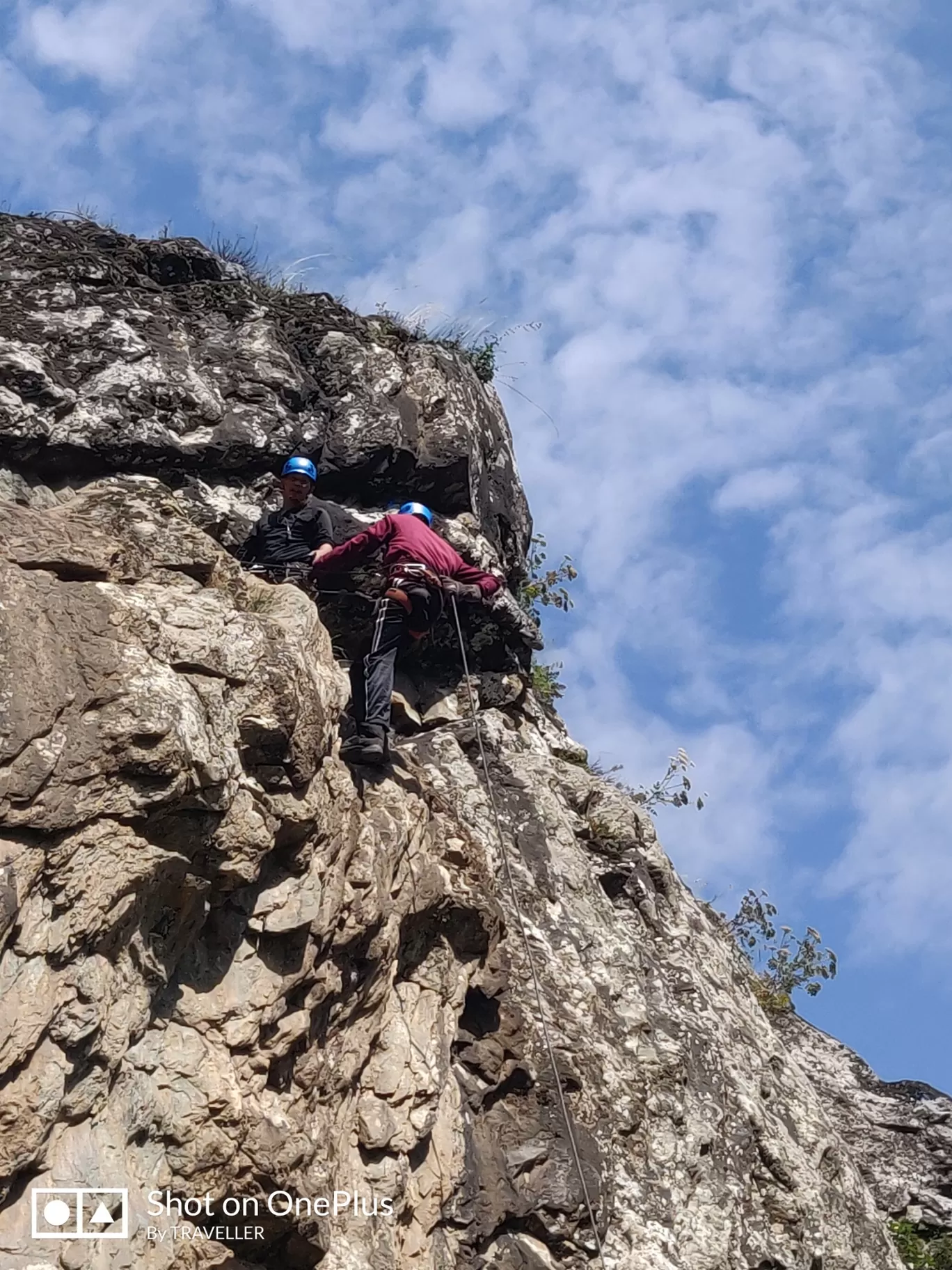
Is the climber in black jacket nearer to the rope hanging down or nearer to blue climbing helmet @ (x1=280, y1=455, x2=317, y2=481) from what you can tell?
blue climbing helmet @ (x1=280, y1=455, x2=317, y2=481)

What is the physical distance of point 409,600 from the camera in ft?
34.9

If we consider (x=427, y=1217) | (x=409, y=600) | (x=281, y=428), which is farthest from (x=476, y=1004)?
(x=281, y=428)

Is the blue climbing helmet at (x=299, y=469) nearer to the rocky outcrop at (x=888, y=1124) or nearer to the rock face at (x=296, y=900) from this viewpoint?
the rock face at (x=296, y=900)

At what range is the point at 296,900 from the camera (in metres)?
8.46

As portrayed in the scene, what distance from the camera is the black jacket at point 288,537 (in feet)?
36.4

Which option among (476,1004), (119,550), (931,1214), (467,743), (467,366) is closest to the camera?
(119,550)

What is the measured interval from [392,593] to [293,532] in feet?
3.88

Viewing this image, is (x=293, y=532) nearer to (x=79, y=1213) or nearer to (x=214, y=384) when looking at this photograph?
(x=214, y=384)

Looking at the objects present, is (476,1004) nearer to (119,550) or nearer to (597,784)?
(597,784)

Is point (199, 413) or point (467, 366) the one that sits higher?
point (467, 366)

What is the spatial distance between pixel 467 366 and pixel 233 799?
7731 mm

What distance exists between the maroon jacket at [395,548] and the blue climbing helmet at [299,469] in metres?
0.68

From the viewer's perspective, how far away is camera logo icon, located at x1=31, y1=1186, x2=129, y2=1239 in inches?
243

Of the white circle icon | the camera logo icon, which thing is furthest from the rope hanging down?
the white circle icon
